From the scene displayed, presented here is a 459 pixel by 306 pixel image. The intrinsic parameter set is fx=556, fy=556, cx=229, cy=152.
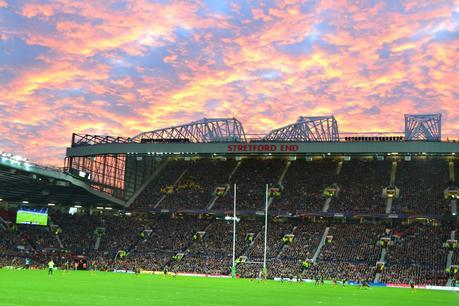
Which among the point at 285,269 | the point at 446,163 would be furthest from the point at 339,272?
the point at 446,163

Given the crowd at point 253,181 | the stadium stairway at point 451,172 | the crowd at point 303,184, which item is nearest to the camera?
the crowd at point 303,184

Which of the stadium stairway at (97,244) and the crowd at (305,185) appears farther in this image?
the stadium stairway at (97,244)

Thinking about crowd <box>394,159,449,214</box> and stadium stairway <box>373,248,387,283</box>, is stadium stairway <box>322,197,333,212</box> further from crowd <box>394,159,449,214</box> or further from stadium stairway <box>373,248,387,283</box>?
stadium stairway <box>373,248,387,283</box>

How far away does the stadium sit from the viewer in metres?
73.1

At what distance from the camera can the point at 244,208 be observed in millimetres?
89250

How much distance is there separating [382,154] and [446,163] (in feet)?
36.2

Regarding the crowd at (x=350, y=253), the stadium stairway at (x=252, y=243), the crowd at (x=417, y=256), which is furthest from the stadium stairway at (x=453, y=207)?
the stadium stairway at (x=252, y=243)

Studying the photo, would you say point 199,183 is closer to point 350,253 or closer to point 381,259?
point 350,253

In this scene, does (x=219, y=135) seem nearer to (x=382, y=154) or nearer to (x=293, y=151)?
(x=293, y=151)

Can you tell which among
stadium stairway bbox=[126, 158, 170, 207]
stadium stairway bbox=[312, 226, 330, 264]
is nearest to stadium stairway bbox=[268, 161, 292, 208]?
stadium stairway bbox=[312, 226, 330, 264]

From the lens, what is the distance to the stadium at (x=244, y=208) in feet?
240

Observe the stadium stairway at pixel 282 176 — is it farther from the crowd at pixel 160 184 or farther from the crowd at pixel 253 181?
the crowd at pixel 160 184

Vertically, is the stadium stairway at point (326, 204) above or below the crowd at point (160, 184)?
below

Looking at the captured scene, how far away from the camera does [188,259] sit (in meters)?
79.8
